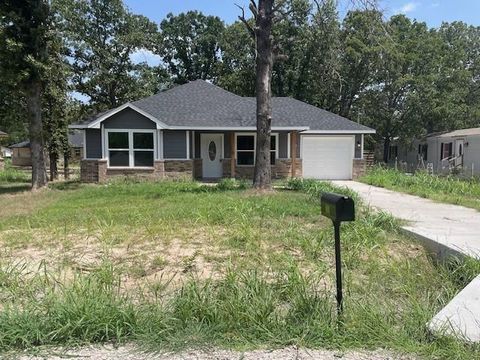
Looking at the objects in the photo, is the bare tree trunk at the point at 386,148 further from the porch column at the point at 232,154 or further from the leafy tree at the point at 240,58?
the porch column at the point at 232,154

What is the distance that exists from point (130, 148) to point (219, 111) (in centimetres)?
463

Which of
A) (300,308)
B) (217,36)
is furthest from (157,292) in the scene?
(217,36)

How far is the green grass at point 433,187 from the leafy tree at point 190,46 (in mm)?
25668

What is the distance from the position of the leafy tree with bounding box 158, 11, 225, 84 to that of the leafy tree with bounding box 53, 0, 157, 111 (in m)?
9.76

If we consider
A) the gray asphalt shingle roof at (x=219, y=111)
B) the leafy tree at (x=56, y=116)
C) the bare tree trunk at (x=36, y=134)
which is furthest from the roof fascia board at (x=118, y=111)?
the bare tree trunk at (x=36, y=134)

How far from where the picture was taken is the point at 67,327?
3.30m

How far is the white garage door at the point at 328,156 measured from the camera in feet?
69.2

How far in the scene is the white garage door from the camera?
21.1 metres

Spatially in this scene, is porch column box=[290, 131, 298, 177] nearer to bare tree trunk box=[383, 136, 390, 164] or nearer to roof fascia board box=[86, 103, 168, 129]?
roof fascia board box=[86, 103, 168, 129]

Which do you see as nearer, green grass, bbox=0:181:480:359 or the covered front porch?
green grass, bbox=0:181:480:359

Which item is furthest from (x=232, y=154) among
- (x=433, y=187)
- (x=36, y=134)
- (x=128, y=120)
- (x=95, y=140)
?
(x=433, y=187)

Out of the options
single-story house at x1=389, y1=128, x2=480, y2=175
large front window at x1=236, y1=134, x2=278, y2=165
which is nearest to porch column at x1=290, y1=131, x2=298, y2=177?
large front window at x1=236, y1=134, x2=278, y2=165

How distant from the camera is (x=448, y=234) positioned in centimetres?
681

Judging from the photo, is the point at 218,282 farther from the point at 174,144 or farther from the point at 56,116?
the point at 56,116
